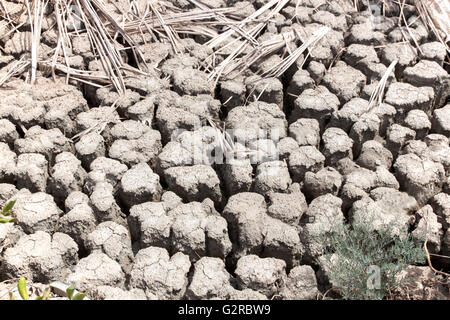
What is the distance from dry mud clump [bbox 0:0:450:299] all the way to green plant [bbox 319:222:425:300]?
7 centimetres

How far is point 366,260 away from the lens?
242 centimetres

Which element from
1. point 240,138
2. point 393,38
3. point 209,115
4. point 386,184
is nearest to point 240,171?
point 240,138

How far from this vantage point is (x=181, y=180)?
2.78 meters

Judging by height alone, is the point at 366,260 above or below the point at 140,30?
below

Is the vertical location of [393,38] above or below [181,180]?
above

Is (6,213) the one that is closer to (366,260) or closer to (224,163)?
(224,163)

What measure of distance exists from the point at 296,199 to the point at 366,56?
1.03 meters

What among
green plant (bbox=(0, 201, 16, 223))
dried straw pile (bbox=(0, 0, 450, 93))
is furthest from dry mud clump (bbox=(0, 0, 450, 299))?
green plant (bbox=(0, 201, 16, 223))

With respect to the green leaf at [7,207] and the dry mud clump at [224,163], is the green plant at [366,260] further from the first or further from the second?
the green leaf at [7,207]

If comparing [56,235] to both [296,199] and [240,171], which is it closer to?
[240,171]

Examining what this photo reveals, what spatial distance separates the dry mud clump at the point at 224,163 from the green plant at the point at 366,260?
7 cm

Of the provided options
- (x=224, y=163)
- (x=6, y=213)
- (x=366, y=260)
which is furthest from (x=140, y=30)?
(x=366, y=260)

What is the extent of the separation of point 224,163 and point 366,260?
0.75 metres
